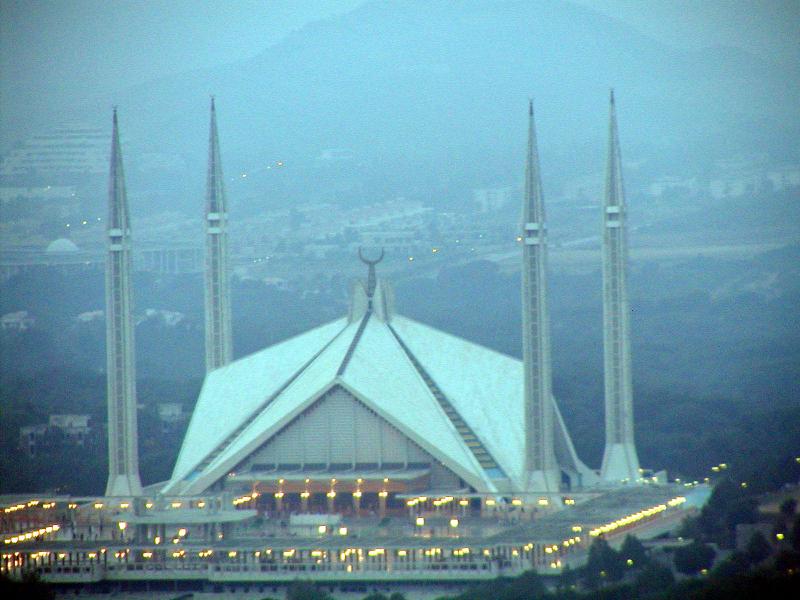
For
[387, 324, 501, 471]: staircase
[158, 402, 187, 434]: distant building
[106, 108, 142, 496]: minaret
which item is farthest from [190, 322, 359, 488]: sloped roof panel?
[158, 402, 187, 434]: distant building

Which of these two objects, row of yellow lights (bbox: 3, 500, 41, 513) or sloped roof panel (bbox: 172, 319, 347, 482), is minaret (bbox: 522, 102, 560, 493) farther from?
row of yellow lights (bbox: 3, 500, 41, 513)

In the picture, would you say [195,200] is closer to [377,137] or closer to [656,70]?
[377,137]

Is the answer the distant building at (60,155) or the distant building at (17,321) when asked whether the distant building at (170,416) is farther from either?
the distant building at (60,155)

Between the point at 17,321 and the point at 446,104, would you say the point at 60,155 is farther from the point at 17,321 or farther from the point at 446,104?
the point at 446,104

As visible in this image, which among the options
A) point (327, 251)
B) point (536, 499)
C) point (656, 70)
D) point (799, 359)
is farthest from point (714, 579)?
point (656, 70)

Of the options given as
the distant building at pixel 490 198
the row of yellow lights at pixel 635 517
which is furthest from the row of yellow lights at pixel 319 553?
the distant building at pixel 490 198
